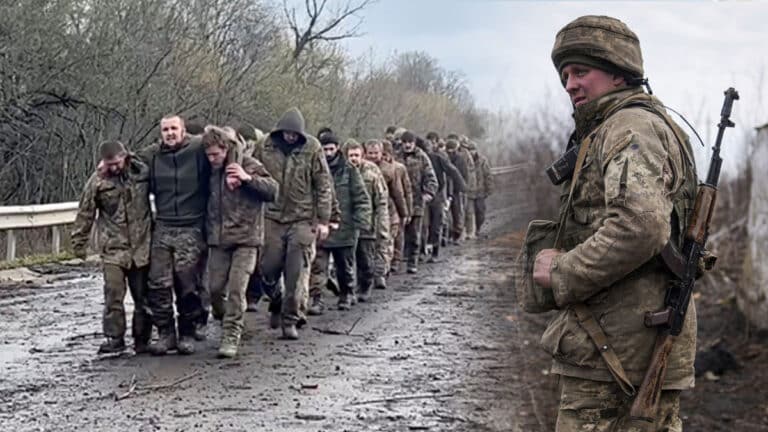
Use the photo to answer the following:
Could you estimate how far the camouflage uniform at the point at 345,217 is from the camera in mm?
12891

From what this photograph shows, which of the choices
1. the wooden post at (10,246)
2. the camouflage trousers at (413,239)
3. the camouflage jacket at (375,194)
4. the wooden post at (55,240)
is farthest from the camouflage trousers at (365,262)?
the wooden post at (55,240)

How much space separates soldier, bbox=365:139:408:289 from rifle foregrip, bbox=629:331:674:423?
1105cm

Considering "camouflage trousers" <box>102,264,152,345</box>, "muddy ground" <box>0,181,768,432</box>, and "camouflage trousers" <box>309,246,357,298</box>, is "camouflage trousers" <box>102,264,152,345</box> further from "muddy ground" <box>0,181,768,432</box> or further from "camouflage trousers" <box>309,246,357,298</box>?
"camouflage trousers" <box>309,246,357,298</box>

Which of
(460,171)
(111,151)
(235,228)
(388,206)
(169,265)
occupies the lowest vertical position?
(169,265)

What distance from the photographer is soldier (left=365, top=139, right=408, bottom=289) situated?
50.3 feet

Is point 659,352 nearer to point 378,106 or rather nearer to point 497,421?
point 497,421

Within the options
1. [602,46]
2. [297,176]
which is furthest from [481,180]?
[602,46]

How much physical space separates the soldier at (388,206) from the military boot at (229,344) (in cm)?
542

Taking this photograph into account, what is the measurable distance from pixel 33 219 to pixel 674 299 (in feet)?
42.9

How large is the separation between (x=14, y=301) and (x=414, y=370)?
527cm

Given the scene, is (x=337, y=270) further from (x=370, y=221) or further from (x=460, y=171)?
(x=460, y=171)

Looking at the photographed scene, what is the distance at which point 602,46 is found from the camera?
4.07 m

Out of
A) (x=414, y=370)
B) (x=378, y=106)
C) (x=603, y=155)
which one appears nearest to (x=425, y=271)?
(x=414, y=370)

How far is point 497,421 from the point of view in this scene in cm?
751
